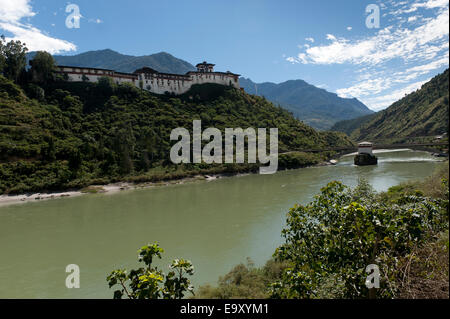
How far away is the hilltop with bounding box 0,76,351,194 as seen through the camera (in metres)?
31.6

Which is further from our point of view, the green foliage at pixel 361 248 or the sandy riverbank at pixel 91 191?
the sandy riverbank at pixel 91 191

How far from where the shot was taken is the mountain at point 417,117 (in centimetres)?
7219

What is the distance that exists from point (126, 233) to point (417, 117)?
100892mm

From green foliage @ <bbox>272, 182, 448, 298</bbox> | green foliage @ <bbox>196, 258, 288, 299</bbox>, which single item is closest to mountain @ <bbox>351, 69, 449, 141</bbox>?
green foliage @ <bbox>196, 258, 288, 299</bbox>

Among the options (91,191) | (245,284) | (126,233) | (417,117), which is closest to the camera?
(245,284)

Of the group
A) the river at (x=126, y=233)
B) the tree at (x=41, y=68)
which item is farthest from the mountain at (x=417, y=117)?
the tree at (x=41, y=68)

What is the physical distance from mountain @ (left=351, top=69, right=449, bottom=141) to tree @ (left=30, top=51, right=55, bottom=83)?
90984 millimetres

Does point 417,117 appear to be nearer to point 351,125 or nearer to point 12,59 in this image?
point 351,125

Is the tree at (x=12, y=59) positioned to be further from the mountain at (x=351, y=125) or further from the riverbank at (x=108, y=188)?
the mountain at (x=351, y=125)

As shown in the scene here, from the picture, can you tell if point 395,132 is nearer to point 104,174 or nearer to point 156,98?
point 156,98

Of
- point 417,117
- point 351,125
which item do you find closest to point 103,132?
point 417,117

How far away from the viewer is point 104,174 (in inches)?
1382

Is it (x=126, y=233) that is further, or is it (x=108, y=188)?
(x=108, y=188)

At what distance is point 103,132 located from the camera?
4384 centimetres
